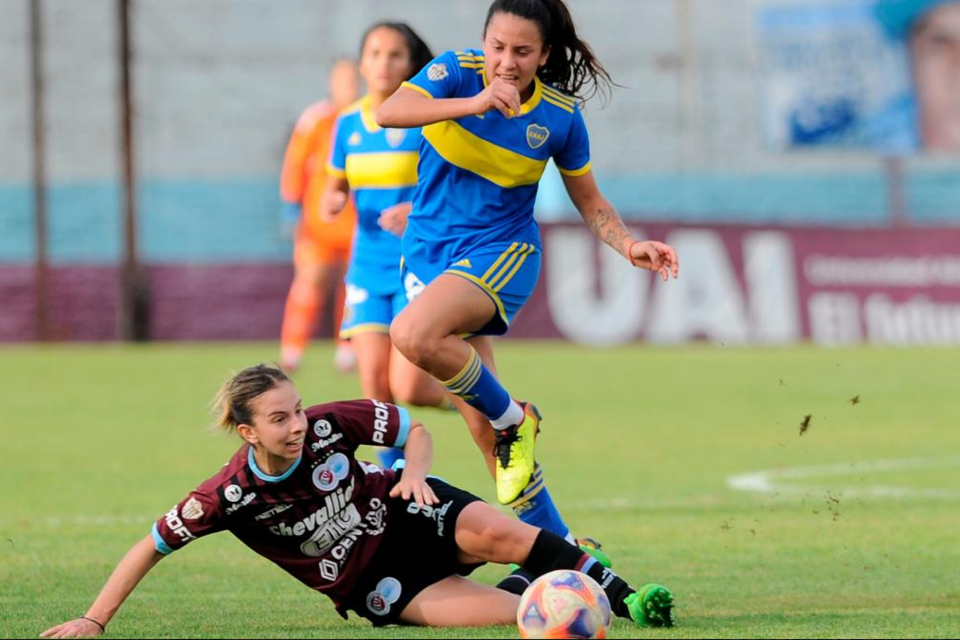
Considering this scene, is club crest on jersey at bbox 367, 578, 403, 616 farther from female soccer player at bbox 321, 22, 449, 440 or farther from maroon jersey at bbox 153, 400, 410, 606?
female soccer player at bbox 321, 22, 449, 440

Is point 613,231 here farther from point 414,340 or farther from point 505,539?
point 505,539

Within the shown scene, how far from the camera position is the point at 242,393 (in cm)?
546

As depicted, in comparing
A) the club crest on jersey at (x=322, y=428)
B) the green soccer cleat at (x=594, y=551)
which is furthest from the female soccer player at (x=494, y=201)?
the club crest on jersey at (x=322, y=428)

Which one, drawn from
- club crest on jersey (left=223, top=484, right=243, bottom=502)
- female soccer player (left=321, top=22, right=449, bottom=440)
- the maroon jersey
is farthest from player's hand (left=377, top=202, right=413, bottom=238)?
club crest on jersey (left=223, top=484, right=243, bottom=502)

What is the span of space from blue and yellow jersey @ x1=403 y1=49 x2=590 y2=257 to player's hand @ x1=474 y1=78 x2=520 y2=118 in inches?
17.2

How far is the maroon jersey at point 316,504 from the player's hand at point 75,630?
32 centimetres

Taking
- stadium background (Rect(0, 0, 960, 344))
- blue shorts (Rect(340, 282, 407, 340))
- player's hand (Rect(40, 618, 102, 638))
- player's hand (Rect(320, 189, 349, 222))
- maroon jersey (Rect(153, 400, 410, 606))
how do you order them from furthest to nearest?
stadium background (Rect(0, 0, 960, 344)) < player's hand (Rect(320, 189, 349, 222)) < blue shorts (Rect(340, 282, 407, 340)) < maroon jersey (Rect(153, 400, 410, 606)) < player's hand (Rect(40, 618, 102, 638))

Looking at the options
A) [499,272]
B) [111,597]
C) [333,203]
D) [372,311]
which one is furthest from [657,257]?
[333,203]

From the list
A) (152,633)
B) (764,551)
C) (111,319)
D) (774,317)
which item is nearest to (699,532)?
(764,551)

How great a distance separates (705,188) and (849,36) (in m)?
3.72

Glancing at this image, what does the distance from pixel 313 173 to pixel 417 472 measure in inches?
441

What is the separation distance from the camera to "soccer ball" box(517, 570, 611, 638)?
17.1 ft

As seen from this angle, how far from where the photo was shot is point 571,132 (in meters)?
6.57

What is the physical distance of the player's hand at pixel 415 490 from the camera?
222 inches
